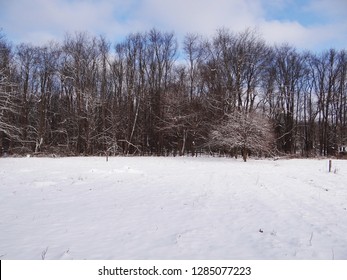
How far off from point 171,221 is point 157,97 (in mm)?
32706

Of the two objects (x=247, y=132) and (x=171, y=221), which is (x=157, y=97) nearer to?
(x=247, y=132)

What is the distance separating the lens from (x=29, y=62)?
123 feet

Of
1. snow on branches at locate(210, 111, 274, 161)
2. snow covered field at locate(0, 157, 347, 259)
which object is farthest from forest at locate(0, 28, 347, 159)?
snow covered field at locate(0, 157, 347, 259)

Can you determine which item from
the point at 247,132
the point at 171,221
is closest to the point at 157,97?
the point at 247,132

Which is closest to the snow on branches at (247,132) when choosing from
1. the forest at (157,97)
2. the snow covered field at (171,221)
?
the forest at (157,97)

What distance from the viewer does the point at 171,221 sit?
705 cm

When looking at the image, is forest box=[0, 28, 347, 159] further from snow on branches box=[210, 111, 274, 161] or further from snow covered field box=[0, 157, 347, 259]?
snow covered field box=[0, 157, 347, 259]

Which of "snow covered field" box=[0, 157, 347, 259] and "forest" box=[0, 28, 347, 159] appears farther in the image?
"forest" box=[0, 28, 347, 159]

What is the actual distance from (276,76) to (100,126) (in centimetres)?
2661

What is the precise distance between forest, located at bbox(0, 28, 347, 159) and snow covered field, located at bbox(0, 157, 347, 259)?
18979 millimetres

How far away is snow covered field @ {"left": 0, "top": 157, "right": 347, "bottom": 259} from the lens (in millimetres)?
5234

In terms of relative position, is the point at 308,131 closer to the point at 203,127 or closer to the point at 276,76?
the point at 276,76
